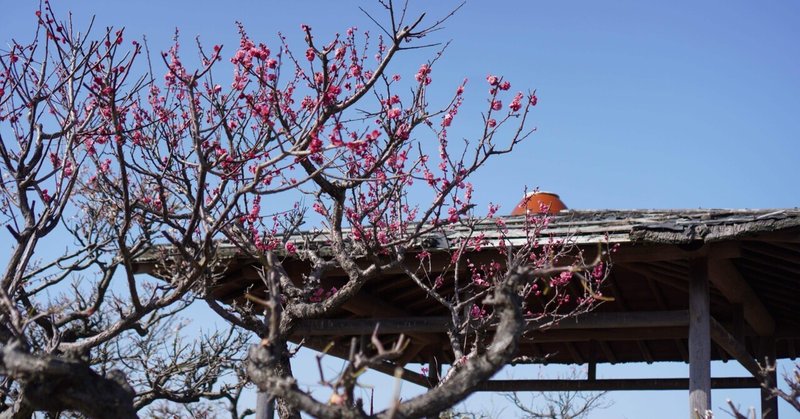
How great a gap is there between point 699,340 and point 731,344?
41.1 inches

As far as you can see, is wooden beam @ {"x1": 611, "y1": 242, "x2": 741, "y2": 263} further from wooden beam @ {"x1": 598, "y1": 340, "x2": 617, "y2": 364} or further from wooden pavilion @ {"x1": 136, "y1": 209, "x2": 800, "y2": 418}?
wooden beam @ {"x1": 598, "y1": 340, "x2": 617, "y2": 364}

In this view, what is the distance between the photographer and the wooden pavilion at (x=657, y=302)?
21.6 ft

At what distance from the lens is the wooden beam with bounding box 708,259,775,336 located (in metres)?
7.27

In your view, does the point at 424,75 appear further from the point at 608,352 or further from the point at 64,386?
the point at 608,352

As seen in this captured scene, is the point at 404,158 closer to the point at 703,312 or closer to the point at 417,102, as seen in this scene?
the point at 417,102

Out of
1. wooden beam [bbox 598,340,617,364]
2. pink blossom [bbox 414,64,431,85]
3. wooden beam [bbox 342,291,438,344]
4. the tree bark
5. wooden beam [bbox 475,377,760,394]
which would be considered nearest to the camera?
the tree bark

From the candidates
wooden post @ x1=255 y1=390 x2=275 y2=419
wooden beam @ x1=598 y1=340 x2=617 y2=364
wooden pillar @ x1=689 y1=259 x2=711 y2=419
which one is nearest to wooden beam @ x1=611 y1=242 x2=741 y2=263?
wooden pillar @ x1=689 y1=259 x2=711 y2=419

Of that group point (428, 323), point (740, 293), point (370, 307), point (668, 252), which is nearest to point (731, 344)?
point (740, 293)

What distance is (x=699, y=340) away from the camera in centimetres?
686

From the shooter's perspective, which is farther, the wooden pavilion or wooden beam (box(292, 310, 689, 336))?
wooden beam (box(292, 310, 689, 336))

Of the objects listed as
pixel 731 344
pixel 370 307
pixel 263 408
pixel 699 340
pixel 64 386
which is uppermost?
pixel 370 307

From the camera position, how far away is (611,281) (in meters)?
8.83

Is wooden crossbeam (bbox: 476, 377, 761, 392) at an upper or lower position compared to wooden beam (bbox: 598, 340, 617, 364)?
lower

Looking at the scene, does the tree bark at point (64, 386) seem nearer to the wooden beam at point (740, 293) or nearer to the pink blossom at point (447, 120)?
the pink blossom at point (447, 120)
